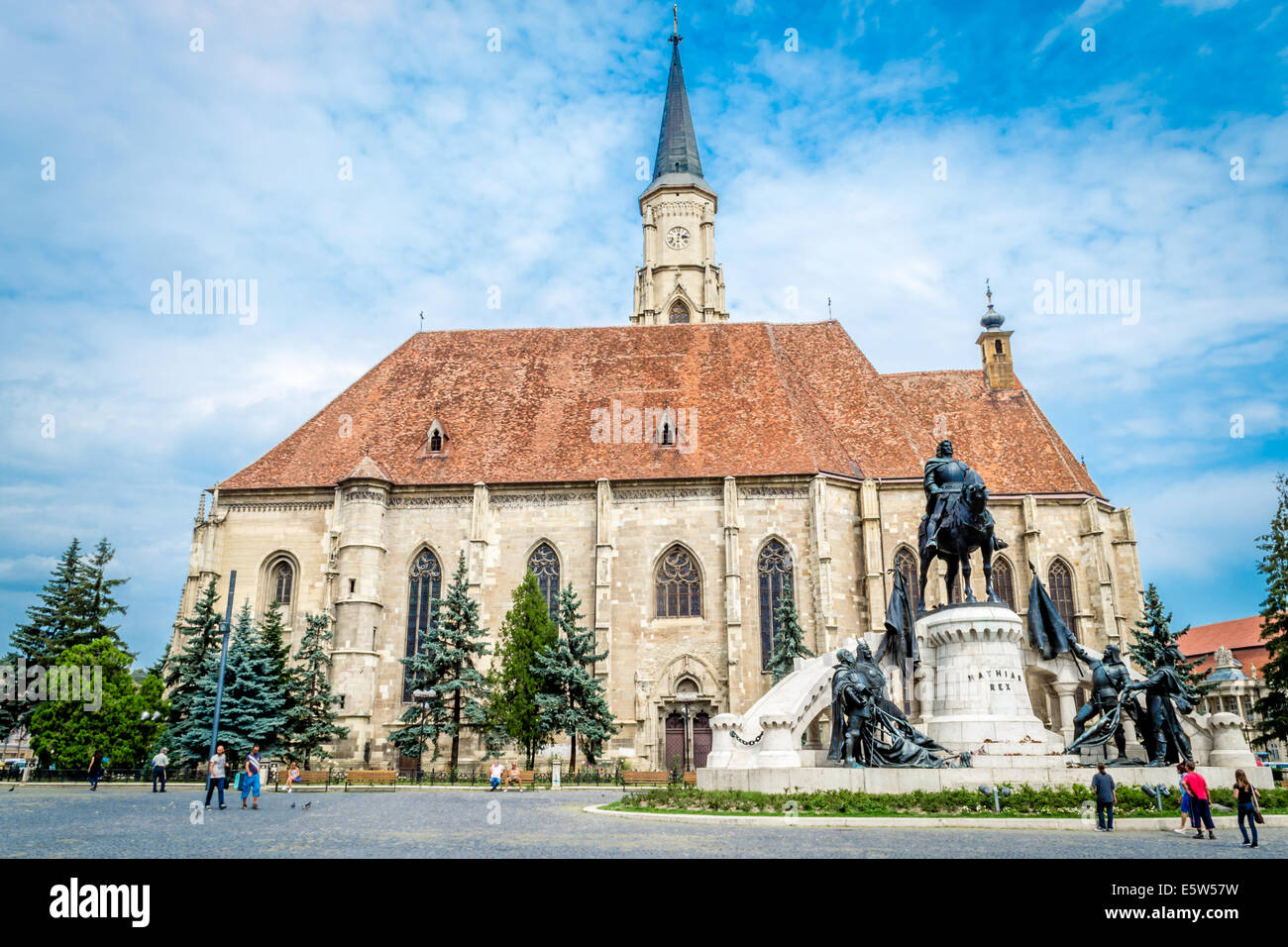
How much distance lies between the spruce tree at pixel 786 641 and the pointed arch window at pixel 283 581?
1793 cm

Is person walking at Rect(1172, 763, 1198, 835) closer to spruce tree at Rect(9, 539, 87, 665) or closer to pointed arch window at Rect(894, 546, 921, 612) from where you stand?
pointed arch window at Rect(894, 546, 921, 612)

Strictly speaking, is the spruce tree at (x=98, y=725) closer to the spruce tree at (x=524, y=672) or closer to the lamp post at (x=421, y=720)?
the lamp post at (x=421, y=720)

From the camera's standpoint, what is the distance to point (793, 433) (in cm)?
3422

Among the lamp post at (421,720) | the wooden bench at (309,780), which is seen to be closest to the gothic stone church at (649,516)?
the lamp post at (421,720)

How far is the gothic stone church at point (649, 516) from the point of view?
31.4 m

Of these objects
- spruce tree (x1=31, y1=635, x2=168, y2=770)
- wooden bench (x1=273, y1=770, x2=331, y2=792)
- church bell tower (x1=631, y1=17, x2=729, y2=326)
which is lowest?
wooden bench (x1=273, y1=770, x2=331, y2=792)

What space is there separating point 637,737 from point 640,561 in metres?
6.17

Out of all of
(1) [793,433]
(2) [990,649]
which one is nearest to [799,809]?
(2) [990,649]

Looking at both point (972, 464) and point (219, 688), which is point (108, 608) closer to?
point (219, 688)

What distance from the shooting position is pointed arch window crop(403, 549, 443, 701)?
3284 centimetres

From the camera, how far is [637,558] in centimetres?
3278

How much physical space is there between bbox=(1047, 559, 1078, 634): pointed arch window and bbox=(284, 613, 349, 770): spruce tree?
25.5 m

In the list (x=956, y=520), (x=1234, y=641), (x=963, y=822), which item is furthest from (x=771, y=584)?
(x=1234, y=641)

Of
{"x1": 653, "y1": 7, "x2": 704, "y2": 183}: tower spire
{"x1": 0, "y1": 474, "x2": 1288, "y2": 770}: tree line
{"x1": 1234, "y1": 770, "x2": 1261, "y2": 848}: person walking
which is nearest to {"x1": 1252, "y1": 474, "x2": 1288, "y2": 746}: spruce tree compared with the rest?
{"x1": 0, "y1": 474, "x2": 1288, "y2": 770}: tree line
